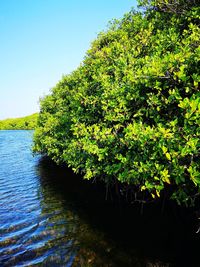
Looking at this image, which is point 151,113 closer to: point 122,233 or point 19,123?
point 122,233

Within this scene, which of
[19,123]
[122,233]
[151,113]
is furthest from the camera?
[19,123]

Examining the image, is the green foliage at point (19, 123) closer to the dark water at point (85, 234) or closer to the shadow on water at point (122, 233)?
the dark water at point (85, 234)

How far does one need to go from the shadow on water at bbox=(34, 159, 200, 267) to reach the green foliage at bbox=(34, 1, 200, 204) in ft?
4.14

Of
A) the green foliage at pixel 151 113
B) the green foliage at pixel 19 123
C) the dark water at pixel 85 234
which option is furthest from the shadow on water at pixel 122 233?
the green foliage at pixel 19 123

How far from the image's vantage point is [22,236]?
28.6ft

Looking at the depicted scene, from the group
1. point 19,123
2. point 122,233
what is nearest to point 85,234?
point 122,233

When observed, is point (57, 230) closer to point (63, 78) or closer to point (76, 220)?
point (76, 220)

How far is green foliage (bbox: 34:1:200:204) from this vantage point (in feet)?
18.1

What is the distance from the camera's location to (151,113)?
6.95 m

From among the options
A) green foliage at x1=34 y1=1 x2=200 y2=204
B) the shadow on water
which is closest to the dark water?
the shadow on water

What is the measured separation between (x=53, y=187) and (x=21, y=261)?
333 inches

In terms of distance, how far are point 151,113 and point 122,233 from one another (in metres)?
4.34

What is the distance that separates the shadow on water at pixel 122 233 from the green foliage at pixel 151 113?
1262 millimetres

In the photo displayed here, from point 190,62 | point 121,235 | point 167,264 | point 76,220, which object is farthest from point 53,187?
point 190,62
